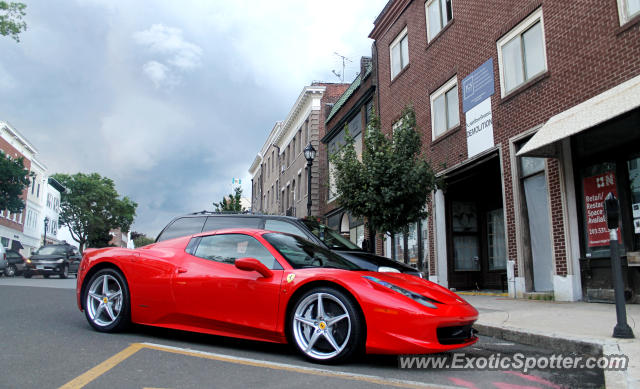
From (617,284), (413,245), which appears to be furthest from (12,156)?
(617,284)

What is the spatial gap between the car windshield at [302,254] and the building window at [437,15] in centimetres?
1165

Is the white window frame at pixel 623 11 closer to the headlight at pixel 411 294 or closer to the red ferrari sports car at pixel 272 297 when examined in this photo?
the red ferrari sports car at pixel 272 297

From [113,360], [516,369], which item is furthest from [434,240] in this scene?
[113,360]

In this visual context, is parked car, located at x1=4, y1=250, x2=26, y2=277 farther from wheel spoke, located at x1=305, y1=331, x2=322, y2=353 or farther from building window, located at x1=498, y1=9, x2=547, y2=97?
wheel spoke, located at x1=305, y1=331, x2=322, y2=353

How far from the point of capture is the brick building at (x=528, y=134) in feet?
29.3

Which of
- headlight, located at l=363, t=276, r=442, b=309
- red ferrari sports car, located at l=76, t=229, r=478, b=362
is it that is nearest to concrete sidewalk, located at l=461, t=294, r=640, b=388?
red ferrari sports car, located at l=76, t=229, r=478, b=362

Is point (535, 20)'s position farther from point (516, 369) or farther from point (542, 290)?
point (516, 369)

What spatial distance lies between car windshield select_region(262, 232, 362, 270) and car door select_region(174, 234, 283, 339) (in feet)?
0.50

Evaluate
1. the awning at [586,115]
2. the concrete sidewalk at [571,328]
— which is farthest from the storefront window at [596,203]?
the concrete sidewalk at [571,328]

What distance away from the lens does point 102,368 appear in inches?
161

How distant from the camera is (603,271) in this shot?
9367 millimetres

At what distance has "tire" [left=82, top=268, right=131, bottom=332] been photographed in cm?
561

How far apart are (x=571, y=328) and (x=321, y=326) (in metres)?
3.42

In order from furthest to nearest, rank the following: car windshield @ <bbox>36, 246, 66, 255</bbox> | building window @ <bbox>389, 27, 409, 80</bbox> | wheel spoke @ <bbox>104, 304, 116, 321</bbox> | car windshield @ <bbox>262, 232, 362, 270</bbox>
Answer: car windshield @ <bbox>36, 246, 66, 255</bbox> < building window @ <bbox>389, 27, 409, 80</bbox> < wheel spoke @ <bbox>104, 304, 116, 321</bbox> < car windshield @ <bbox>262, 232, 362, 270</bbox>
